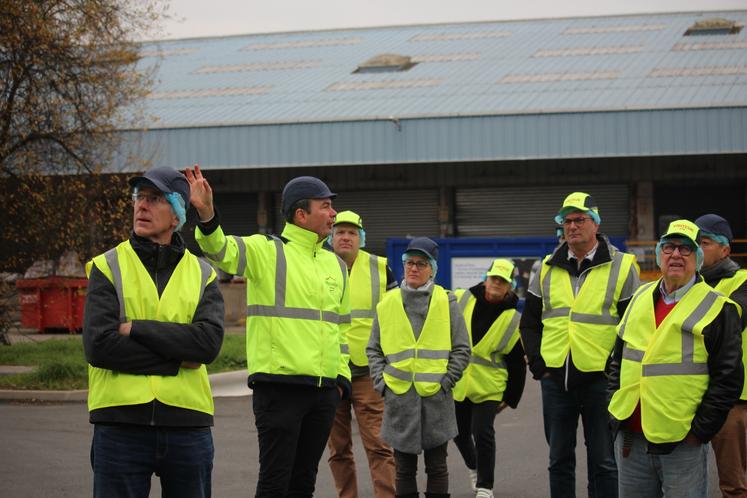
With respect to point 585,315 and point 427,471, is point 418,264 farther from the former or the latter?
point 427,471

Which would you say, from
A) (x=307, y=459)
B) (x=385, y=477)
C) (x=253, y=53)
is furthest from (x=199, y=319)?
(x=253, y=53)

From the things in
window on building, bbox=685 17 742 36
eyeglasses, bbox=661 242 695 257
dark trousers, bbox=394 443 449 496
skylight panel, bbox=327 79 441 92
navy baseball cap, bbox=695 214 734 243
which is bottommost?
dark trousers, bbox=394 443 449 496

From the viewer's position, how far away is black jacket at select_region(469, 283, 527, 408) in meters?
9.24

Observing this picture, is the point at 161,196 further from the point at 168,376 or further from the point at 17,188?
the point at 17,188

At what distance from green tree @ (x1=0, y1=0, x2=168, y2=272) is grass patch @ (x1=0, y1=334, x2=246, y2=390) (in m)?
1.53

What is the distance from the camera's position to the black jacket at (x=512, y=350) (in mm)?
9242

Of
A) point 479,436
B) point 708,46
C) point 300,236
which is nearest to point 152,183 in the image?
point 300,236

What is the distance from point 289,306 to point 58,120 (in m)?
12.9

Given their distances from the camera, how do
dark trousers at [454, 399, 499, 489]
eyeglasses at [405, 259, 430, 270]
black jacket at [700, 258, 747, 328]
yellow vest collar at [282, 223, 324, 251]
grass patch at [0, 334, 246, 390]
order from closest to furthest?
yellow vest collar at [282, 223, 324, 251], black jacket at [700, 258, 747, 328], eyeglasses at [405, 259, 430, 270], dark trousers at [454, 399, 499, 489], grass patch at [0, 334, 246, 390]

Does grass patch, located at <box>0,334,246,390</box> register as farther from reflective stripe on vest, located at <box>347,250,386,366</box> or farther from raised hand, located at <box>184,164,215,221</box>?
raised hand, located at <box>184,164,215,221</box>

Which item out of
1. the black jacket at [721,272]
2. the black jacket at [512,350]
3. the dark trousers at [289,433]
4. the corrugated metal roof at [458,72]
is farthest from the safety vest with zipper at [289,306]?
the corrugated metal roof at [458,72]

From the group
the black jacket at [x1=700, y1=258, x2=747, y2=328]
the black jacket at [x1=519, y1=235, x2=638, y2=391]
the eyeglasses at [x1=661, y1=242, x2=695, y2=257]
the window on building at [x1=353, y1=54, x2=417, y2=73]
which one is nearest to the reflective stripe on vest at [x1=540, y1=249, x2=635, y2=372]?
the black jacket at [x1=519, y1=235, x2=638, y2=391]

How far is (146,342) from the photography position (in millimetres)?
4918

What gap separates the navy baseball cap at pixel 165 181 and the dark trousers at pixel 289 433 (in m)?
1.41
